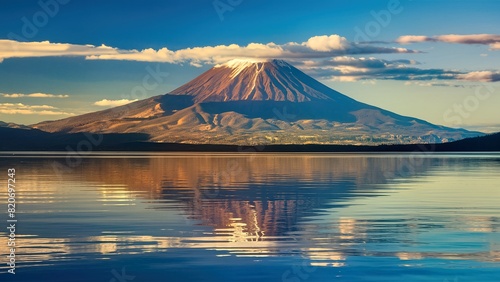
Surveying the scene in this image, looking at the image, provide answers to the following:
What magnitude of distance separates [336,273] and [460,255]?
4676mm

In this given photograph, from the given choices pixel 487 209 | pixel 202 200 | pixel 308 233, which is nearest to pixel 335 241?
pixel 308 233

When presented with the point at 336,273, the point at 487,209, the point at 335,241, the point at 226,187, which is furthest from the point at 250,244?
the point at 226,187

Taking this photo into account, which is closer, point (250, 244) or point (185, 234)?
point (250, 244)

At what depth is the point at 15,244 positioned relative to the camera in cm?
→ 2316

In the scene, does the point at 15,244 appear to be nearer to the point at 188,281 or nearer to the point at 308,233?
the point at 188,281

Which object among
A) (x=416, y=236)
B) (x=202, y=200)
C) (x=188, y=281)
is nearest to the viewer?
(x=188, y=281)

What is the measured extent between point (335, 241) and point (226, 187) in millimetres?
27745

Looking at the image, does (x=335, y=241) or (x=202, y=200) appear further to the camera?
(x=202, y=200)

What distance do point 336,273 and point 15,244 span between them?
10201mm

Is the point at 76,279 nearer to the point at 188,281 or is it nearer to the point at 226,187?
the point at 188,281

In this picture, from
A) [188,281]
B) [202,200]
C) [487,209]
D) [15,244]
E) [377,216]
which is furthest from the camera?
[202,200]

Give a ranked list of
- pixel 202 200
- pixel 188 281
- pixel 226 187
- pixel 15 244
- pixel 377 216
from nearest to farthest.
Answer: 1. pixel 188 281
2. pixel 15 244
3. pixel 377 216
4. pixel 202 200
5. pixel 226 187

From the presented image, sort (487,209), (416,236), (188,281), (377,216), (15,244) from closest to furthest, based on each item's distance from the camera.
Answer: (188,281) < (15,244) < (416,236) < (377,216) < (487,209)

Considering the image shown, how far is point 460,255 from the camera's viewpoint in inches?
840
